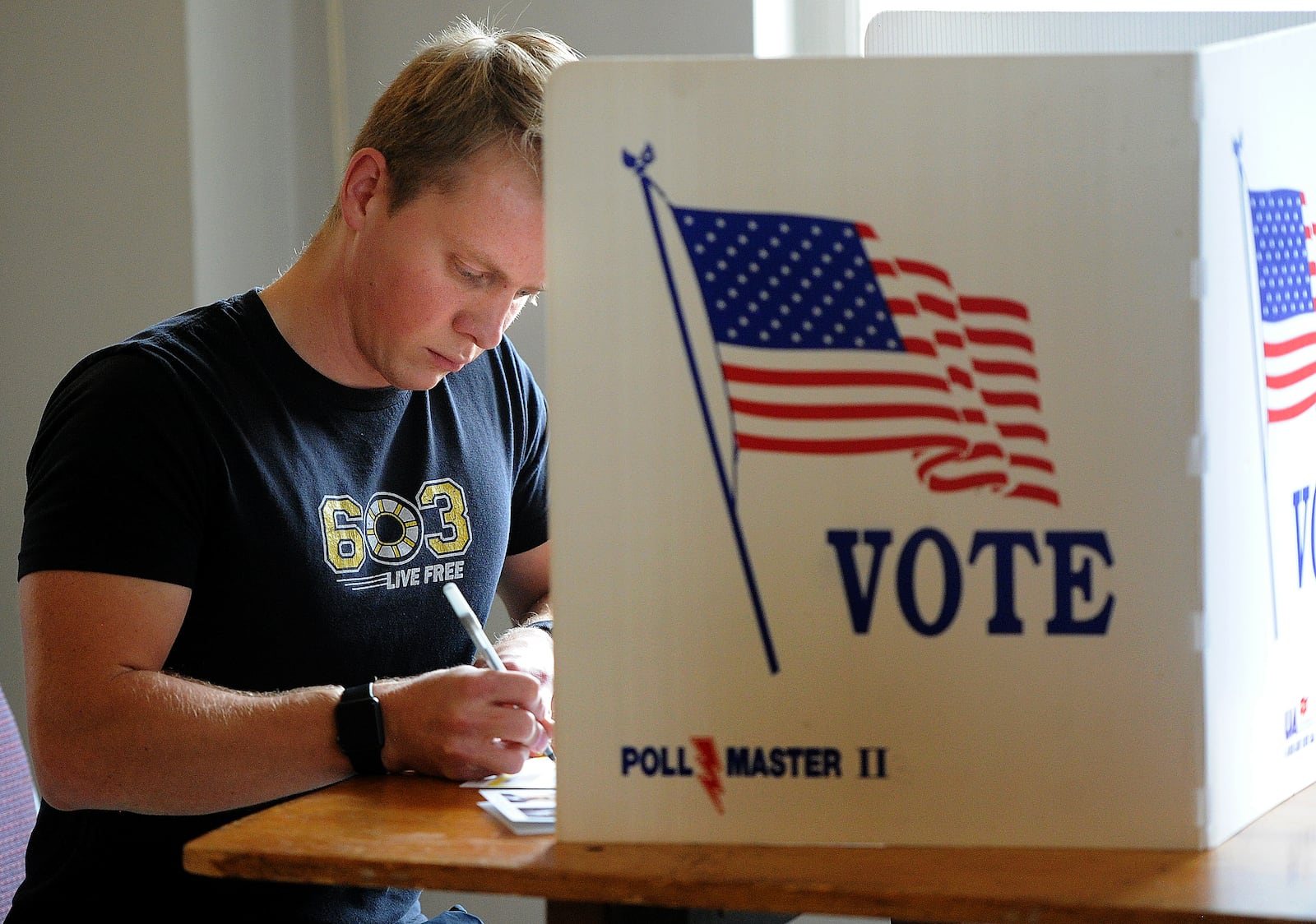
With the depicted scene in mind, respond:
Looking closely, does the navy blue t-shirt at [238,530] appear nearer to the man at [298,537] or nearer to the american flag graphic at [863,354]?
the man at [298,537]

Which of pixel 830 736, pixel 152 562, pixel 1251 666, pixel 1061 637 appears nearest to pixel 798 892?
pixel 830 736

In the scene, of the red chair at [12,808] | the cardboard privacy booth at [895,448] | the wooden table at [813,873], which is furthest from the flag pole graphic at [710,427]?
the red chair at [12,808]

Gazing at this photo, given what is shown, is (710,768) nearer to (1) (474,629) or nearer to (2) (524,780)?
(2) (524,780)

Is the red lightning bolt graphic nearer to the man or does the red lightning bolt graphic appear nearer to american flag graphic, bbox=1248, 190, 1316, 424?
the man

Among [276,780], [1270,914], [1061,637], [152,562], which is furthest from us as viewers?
[152,562]

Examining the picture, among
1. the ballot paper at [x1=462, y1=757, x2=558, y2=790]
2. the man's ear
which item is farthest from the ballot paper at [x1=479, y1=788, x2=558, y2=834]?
the man's ear

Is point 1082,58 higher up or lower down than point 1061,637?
higher up

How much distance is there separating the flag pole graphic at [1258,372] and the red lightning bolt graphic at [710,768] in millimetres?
359

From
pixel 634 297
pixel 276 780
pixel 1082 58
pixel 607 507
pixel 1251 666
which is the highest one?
pixel 1082 58

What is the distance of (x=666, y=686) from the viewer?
0.77 meters

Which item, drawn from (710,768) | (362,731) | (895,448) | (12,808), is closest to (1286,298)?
(895,448)

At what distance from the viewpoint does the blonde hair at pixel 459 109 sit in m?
1.27

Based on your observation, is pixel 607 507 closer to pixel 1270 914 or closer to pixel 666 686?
pixel 666 686

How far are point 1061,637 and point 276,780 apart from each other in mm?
616
